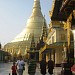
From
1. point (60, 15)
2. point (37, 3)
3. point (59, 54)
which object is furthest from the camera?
point (37, 3)

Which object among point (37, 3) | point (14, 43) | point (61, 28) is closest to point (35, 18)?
point (37, 3)

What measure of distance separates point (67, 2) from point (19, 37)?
326ft

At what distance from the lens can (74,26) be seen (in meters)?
19.3

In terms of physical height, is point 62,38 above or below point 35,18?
below

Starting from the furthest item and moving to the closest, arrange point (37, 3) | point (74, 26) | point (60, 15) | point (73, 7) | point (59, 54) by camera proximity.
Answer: point (37, 3), point (59, 54), point (60, 15), point (74, 26), point (73, 7)

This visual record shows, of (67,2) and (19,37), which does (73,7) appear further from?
(19,37)

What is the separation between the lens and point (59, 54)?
4359 centimetres

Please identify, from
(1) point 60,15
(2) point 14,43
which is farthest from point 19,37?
(1) point 60,15

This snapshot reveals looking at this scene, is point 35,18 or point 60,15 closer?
point 60,15

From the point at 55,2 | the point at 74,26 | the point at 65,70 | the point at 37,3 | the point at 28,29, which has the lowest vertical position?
the point at 65,70

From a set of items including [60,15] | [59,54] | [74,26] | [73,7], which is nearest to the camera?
[73,7]

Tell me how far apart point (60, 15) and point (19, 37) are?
310 feet

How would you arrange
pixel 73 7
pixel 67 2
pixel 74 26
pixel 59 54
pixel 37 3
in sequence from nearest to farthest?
pixel 67 2 → pixel 73 7 → pixel 74 26 → pixel 59 54 → pixel 37 3

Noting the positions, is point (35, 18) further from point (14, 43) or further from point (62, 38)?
point (62, 38)
